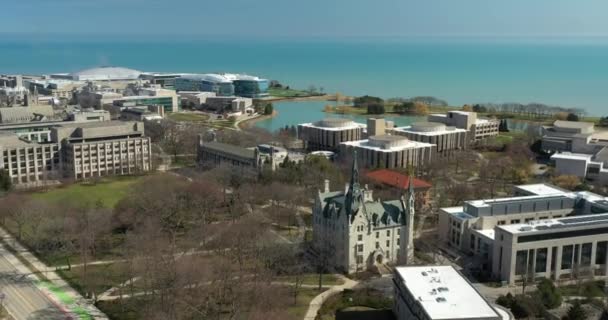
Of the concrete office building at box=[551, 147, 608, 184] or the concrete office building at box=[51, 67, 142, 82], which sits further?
the concrete office building at box=[51, 67, 142, 82]

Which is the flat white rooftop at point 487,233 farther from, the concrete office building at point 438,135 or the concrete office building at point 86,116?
the concrete office building at point 86,116

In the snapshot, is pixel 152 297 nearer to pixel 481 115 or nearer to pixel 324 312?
pixel 324 312

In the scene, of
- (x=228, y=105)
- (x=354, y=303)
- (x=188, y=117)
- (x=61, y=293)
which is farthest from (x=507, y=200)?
(x=228, y=105)

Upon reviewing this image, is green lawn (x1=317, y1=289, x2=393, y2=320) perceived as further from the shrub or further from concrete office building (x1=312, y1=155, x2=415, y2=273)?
the shrub

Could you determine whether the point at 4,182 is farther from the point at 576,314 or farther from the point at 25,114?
the point at 576,314

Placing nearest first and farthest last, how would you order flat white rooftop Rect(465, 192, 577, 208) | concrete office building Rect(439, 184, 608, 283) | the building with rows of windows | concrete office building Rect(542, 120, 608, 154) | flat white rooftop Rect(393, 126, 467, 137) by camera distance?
1. concrete office building Rect(439, 184, 608, 283)
2. flat white rooftop Rect(465, 192, 577, 208)
3. the building with rows of windows
4. concrete office building Rect(542, 120, 608, 154)
5. flat white rooftop Rect(393, 126, 467, 137)

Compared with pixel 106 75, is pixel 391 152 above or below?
below

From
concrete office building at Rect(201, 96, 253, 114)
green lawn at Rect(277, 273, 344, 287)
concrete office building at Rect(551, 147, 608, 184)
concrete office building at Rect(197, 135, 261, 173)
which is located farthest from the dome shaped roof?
green lawn at Rect(277, 273, 344, 287)
